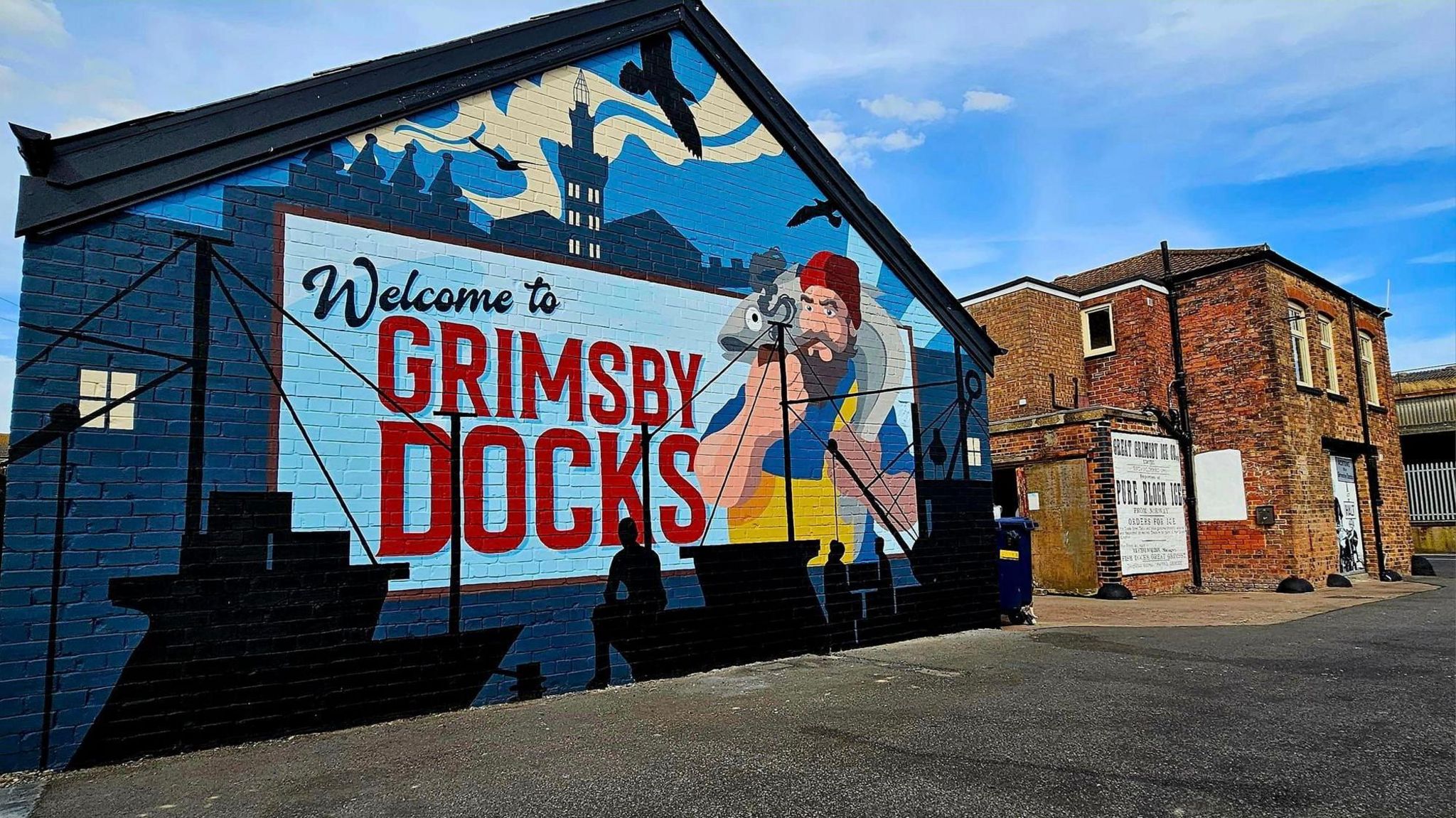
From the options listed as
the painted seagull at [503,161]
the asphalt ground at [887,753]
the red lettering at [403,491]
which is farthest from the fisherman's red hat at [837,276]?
the red lettering at [403,491]

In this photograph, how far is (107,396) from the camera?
550cm

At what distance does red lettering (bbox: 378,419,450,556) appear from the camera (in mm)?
6422

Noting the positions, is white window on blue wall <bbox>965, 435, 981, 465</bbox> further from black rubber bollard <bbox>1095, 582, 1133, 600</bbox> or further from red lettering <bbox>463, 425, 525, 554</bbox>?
red lettering <bbox>463, 425, 525, 554</bbox>

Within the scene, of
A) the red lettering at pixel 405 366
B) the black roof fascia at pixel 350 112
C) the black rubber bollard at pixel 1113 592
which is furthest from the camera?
the black rubber bollard at pixel 1113 592

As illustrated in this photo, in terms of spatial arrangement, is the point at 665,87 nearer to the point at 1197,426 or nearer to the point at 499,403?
the point at 499,403

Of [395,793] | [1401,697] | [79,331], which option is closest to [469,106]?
[79,331]

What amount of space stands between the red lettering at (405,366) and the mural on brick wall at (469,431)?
2cm

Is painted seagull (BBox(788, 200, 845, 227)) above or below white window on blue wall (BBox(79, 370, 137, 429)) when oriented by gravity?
above

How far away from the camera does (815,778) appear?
476cm

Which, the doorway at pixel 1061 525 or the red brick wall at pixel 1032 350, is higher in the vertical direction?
the red brick wall at pixel 1032 350

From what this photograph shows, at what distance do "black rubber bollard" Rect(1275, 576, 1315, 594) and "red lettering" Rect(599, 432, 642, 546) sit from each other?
12618mm

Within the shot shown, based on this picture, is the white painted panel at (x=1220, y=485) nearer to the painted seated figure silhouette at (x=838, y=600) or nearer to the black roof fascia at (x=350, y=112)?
the painted seated figure silhouette at (x=838, y=600)

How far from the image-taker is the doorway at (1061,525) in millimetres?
14453

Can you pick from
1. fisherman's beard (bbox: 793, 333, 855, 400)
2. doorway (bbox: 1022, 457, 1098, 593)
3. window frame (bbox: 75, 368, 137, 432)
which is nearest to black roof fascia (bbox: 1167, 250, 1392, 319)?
doorway (bbox: 1022, 457, 1098, 593)
